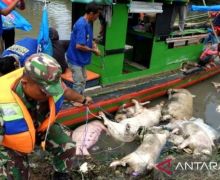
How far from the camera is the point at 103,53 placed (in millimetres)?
6859

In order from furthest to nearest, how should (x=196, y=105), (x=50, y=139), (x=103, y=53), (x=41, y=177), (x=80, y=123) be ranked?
(x=196, y=105) < (x=103, y=53) < (x=80, y=123) < (x=41, y=177) < (x=50, y=139)

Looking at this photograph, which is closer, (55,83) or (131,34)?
(55,83)

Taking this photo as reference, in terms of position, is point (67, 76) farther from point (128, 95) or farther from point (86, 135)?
point (86, 135)

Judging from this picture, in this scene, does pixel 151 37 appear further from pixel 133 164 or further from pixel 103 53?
pixel 133 164

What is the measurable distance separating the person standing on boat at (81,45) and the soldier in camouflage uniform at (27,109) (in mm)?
2259

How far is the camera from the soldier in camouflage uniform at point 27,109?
3.14m

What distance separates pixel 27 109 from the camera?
3361 millimetres

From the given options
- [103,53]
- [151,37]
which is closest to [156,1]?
[151,37]

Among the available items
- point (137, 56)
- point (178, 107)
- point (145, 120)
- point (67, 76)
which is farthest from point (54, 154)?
point (137, 56)

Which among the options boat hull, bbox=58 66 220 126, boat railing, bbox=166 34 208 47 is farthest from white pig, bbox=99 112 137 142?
boat railing, bbox=166 34 208 47

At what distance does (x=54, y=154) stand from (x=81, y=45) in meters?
2.30

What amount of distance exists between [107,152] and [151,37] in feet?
10.4

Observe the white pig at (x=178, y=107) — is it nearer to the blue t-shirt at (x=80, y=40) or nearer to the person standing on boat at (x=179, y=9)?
the person standing on boat at (x=179, y=9)

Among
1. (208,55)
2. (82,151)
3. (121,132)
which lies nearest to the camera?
(82,151)
